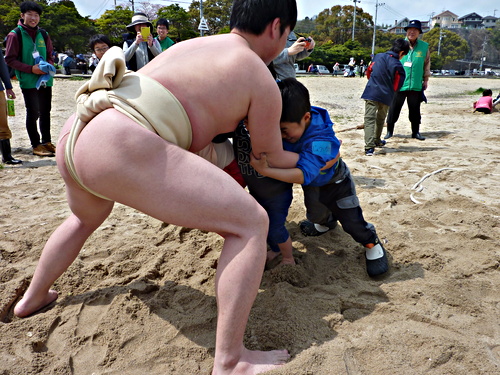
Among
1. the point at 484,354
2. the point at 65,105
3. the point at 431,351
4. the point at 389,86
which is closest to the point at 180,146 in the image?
the point at 431,351

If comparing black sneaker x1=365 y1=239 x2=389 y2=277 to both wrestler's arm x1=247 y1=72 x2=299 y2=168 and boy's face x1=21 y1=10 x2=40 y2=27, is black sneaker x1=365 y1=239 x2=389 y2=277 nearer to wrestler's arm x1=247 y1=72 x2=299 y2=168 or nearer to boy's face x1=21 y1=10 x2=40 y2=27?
wrestler's arm x1=247 y1=72 x2=299 y2=168

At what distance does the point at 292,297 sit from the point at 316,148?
0.84 m

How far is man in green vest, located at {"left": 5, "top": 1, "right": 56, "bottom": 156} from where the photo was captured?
5.37 m

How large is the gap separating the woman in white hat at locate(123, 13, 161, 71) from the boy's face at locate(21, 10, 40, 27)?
1.42 metres

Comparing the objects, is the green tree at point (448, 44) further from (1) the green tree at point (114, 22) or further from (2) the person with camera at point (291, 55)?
(2) the person with camera at point (291, 55)

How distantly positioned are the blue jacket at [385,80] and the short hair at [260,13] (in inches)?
178

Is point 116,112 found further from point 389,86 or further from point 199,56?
point 389,86

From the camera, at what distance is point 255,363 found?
1.70 meters

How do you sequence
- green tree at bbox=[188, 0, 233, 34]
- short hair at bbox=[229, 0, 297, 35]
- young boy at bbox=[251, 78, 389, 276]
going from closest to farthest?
1. short hair at bbox=[229, 0, 297, 35]
2. young boy at bbox=[251, 78, 389, 276]
3. green tree at bbox=[188, 0, 233, 34]

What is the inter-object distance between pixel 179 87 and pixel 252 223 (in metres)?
0.63

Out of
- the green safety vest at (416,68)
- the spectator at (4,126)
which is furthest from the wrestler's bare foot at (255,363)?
the green safety vest at (416,68)

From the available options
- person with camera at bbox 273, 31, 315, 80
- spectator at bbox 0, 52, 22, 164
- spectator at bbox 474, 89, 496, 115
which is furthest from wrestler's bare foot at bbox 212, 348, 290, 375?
spectator at bbox 474, 89, 496, 115

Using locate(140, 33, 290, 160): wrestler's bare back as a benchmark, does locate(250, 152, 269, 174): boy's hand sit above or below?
below

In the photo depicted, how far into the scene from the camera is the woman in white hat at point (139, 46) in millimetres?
4828
